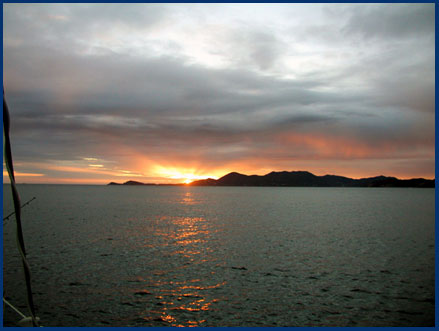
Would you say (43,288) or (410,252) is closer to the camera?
(43,288)

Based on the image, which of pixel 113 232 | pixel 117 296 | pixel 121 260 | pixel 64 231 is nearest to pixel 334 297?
pixel 117 296

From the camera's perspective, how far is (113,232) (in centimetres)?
5531

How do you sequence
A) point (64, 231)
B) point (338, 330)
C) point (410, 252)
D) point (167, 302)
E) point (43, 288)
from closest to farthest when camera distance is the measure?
point (338, 330) → point (167, 302) → point (43, 288) → point (410, 252) → point (64, 231)

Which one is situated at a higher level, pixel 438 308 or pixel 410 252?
pixel 438 308

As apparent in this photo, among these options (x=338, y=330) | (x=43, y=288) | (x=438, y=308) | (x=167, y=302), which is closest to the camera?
(x=438, y=308)

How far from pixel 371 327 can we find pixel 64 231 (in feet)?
165

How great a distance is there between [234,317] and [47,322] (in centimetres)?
1128

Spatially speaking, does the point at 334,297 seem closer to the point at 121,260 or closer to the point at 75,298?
the point at 75,298

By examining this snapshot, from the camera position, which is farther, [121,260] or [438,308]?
[121,260]

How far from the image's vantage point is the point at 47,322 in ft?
63.4

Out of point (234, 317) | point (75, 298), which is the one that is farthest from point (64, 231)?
point (234, 317)

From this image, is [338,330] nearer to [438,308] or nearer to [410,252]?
[438,308]

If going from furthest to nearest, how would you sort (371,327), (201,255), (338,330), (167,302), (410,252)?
1. (410,252)
2. (201,255)
3. (167,302)
4. (371,327)
5. (338,330)

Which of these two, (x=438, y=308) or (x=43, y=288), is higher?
(x=438, y=308)
